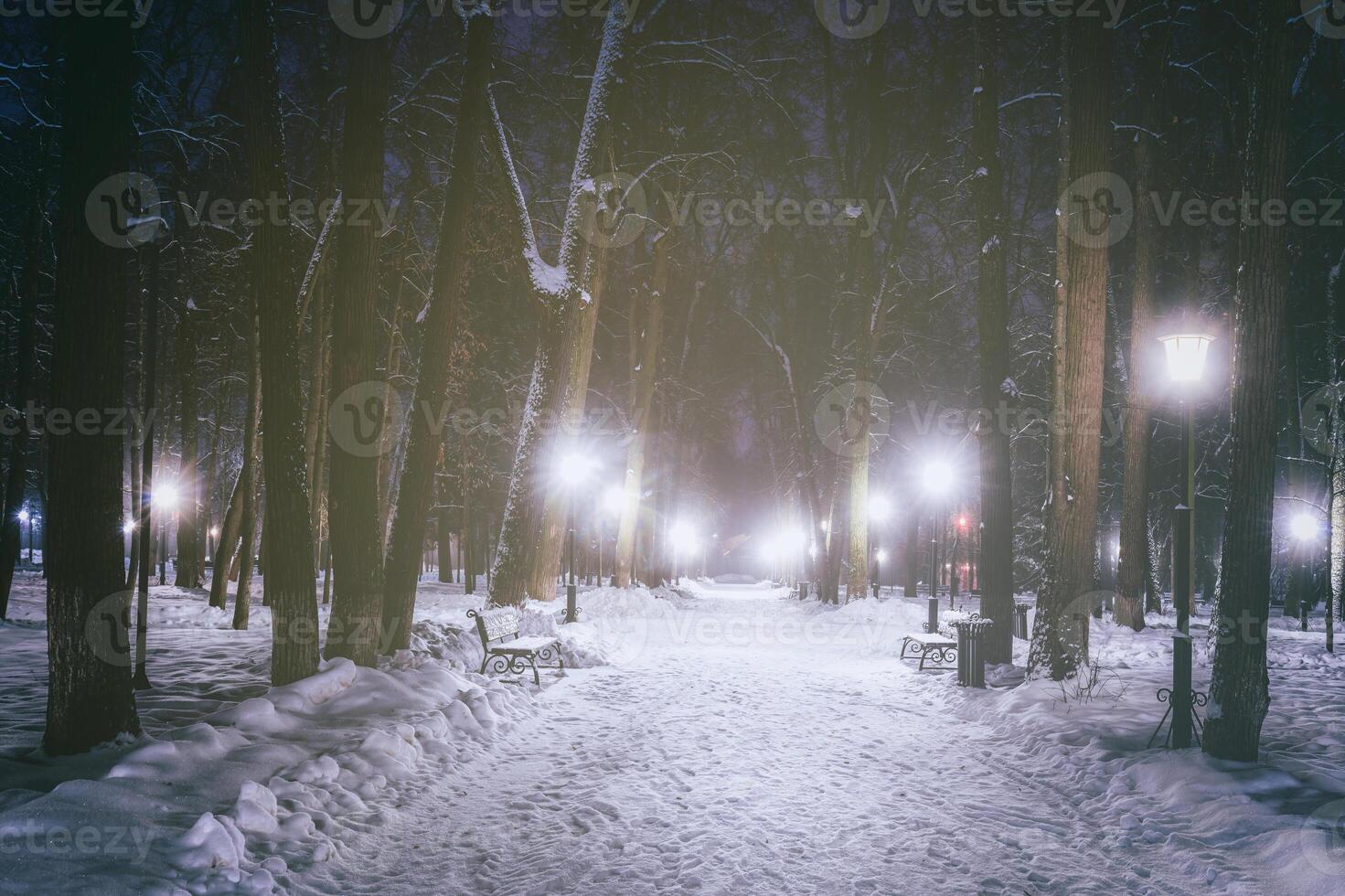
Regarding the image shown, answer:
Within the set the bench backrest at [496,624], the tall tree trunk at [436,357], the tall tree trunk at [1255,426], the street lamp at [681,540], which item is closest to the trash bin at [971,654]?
the tall tree trunk at [1255,426]

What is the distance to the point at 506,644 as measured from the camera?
10914 millimetres

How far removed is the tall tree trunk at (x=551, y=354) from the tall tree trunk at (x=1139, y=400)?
41.1 feet

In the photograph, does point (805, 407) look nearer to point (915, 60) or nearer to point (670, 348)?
point (670, 348)

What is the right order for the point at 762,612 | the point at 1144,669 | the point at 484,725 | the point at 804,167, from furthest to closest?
the point at 762,612
the point at 804,167
the point at 1144,669
the point at 484,725

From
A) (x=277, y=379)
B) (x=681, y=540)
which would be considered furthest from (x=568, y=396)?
(x=681, y=540)

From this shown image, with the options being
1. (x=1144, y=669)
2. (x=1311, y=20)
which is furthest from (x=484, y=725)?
(x=1311, y=20)

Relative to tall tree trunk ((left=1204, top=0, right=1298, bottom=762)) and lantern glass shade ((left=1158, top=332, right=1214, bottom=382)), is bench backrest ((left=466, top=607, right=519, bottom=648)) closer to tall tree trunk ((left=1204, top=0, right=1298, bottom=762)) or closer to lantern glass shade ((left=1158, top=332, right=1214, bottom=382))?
tall tree trunk ((left=1204, top=0, right=1298, bottom=762))

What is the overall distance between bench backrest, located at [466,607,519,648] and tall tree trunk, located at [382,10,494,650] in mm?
1114

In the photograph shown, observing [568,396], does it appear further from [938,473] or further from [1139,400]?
[1139,400]

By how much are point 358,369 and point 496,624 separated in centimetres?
430

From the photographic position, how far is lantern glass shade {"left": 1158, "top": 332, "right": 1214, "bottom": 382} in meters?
7.53

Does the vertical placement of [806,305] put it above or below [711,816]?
above

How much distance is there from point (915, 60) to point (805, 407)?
35.4 feet

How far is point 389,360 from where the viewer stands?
790 inches
